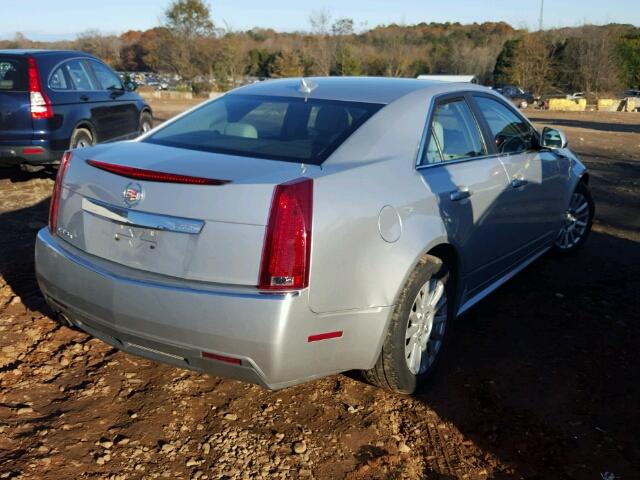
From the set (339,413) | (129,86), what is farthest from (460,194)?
(129,86)

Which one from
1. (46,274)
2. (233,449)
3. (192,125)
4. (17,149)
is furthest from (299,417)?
(17,149)

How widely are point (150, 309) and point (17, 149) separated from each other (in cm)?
531

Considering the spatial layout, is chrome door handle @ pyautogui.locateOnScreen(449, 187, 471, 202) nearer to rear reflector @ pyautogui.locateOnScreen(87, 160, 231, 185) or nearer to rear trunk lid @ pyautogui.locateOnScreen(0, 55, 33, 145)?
rear reflector @ pyautogui.locateOnScreen(87, 160, 231, 185)

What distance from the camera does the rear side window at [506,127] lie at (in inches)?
168

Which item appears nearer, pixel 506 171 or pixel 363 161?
pixel 363 161

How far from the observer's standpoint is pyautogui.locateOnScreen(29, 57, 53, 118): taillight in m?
7.14

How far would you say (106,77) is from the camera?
9031 millimetres

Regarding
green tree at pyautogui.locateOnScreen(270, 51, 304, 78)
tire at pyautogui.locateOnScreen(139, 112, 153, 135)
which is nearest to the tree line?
green tree at pyautogui.locateOnScreen(270, 51, 304, 78)

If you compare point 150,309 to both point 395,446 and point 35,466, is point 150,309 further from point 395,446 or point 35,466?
point 395,446

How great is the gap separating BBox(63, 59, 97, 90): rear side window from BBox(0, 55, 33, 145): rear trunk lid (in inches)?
30.2

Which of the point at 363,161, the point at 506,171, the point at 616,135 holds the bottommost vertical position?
the point at 616,135

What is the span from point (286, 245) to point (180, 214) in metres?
0.48

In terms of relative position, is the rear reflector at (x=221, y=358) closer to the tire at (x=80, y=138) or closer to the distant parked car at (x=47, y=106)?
the distant parked car at (x=47, y=106)

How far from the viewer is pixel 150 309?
2.67 metres
